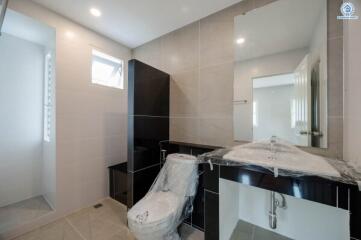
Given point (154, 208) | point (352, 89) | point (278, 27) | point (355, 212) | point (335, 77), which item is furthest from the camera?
point (278, 27)

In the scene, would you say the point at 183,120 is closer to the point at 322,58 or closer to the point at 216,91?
Answer: the point at 216,91

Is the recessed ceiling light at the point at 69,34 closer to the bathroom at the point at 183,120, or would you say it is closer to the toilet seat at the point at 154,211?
the bathroom at the point at 183,120

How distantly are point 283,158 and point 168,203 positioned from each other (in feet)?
3.31

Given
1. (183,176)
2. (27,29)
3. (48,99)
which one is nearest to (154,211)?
(183,176)

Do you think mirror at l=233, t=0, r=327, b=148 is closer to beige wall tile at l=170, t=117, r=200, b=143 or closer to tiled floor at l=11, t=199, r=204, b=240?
beige wall tile at l=170, t=117, r=200, b=143

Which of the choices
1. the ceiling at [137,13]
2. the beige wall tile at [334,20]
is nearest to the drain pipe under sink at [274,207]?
the beige wall tile at [334,20]

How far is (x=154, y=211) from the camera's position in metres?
1.31

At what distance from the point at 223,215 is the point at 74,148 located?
180 cm

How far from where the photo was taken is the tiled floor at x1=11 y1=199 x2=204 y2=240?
5.11ft

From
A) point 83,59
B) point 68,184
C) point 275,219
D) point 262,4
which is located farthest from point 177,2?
point 68,184

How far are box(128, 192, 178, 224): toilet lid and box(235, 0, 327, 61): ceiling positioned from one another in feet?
5.02

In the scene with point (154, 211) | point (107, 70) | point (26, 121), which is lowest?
point (154, 211)

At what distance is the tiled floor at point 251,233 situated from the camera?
150 cm

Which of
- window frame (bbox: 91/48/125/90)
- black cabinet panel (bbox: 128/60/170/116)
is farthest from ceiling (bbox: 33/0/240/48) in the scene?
black cabinet panel (bbox: 128/60/170/116)
